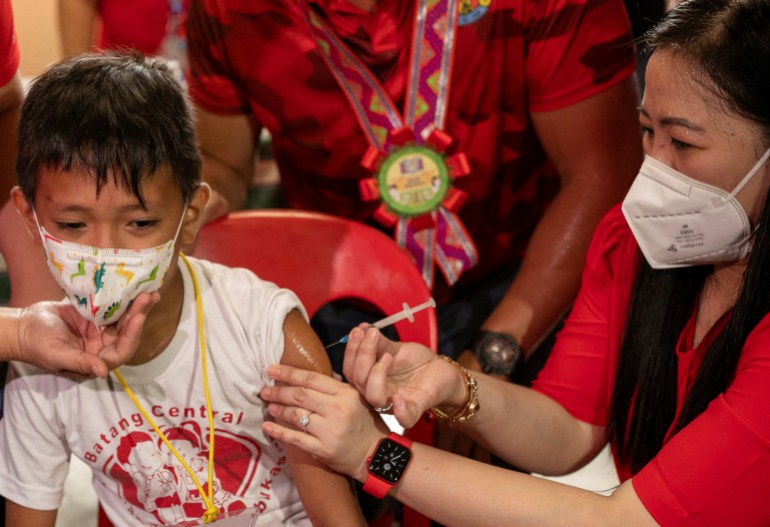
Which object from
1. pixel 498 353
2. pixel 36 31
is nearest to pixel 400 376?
pixel 498 353

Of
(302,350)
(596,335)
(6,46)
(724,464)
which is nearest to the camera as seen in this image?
(724,464)

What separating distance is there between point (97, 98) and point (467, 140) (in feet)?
3.08

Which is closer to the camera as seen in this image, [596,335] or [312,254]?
[596,335]

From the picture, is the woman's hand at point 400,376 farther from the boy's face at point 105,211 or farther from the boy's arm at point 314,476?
the boy's face at point 105,211

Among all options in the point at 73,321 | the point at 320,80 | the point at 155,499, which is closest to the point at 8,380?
the point at 73,321

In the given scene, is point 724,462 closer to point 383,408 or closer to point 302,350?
point 383,408

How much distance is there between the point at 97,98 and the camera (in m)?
1.53

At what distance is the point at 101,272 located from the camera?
4.77 feet

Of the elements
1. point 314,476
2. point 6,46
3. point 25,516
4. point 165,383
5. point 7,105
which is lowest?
point 25,516

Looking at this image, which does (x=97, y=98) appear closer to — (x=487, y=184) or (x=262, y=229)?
(x=262, y=229)

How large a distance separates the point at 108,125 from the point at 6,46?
629mm

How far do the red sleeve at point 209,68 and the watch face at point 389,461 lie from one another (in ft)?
3.48

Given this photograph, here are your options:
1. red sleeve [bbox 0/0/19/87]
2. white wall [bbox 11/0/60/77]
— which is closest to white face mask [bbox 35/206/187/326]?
red sleeve [bbox 0/0/19/87]

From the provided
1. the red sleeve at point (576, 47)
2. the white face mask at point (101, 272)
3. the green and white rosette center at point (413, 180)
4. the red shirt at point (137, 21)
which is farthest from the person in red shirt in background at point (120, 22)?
the white face mask at point (101, 272)
